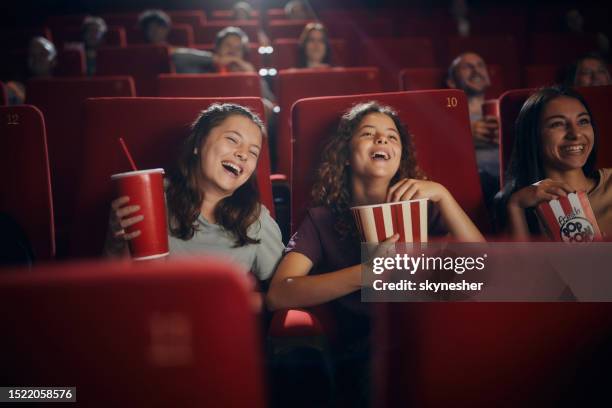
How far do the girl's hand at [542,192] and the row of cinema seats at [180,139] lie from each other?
73mm

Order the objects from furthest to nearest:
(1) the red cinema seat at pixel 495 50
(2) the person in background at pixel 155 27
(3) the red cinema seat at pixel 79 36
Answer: (3) the red cinema seat at pixel 79 36
(2) the person in background at pixel 155 27
(1) the red cinema seat at pixel 495 50

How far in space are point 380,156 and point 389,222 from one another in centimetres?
13

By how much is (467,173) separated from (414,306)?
16.7 inches

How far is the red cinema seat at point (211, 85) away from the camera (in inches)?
48.8

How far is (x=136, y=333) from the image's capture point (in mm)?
245

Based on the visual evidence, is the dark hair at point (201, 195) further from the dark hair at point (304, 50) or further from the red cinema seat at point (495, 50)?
the red cinema seat at point (495, 50)

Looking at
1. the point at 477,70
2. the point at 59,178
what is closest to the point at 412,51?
the point at 477,70

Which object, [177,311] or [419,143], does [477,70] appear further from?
[177,311]

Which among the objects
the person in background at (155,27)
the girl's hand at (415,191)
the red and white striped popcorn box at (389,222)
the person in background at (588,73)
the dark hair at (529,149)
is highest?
the person in background at (155,27)

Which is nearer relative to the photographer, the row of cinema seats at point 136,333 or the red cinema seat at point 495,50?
the row of cinema seats at point 136,333

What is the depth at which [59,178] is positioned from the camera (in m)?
1.05

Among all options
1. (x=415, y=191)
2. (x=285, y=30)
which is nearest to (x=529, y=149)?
(x=415, y=191)

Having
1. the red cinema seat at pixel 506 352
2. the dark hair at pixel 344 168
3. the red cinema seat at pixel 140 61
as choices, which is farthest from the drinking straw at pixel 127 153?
the red cinema seat at pixel 140 61

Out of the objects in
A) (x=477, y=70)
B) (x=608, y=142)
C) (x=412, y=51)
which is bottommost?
(x=608, y=142)
